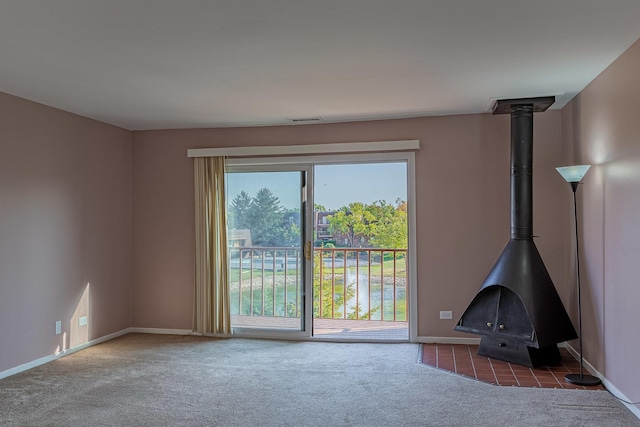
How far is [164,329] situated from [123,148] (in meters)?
2.12

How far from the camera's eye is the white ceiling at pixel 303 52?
7.99 feet

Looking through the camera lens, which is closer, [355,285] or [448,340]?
[448,340]

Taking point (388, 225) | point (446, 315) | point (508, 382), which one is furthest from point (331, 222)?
point (508, 382)

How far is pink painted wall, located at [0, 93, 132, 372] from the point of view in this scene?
404 centimetres

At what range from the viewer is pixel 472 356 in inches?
175

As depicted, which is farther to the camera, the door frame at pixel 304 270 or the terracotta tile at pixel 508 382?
the door frame at pixel 304 270

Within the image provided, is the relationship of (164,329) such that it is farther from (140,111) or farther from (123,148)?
(140,111)

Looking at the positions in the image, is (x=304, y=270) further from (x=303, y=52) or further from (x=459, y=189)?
(x=303, y=52)

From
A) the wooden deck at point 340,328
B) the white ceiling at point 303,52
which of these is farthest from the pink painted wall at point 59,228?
the wooden deck at point 340,328

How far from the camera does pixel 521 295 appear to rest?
4.04 meters

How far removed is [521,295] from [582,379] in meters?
0.75

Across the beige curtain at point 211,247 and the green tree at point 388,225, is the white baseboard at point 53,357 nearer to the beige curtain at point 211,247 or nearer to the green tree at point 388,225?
the beige curtain at point 211,247

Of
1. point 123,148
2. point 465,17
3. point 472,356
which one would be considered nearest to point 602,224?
point 472,356

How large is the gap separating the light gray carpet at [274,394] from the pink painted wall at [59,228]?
44 centimetres
